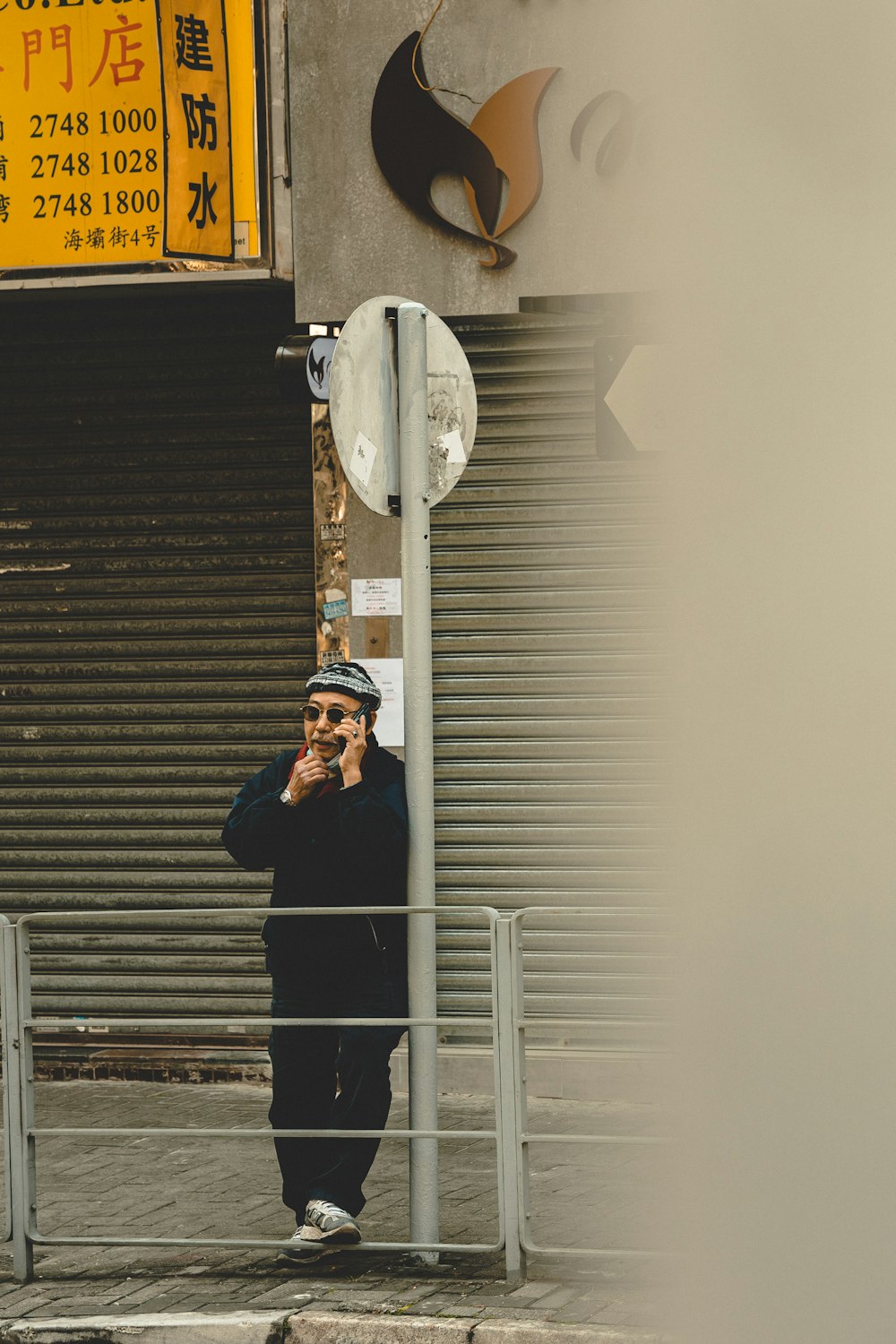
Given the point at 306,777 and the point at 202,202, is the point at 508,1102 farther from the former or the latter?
the point at 202,202

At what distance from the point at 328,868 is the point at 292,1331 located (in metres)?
1.37

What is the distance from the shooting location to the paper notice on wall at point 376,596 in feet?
27.8

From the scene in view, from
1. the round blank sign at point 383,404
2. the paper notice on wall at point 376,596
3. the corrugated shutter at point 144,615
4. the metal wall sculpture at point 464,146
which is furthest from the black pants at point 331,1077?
the metal wall sculpture at point 464,146

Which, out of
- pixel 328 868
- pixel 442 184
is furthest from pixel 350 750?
pixel 442 184

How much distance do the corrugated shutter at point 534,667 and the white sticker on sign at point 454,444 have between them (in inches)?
111

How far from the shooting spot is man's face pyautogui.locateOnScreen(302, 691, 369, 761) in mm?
5484

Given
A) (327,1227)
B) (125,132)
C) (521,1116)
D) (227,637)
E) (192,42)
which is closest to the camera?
(521,1116)

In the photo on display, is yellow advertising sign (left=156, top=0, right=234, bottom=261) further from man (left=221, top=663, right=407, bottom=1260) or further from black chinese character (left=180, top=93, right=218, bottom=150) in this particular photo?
man (left=221, top=663, right=407, bottom=1260)

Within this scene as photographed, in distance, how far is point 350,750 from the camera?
17.7ft

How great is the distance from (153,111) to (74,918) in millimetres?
A: 4405

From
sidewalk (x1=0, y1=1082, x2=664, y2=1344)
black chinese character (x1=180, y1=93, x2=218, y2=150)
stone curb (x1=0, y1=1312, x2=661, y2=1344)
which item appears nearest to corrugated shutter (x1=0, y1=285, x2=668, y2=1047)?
black chinese character (x1=180, y1=93, x2=218, y2=150)

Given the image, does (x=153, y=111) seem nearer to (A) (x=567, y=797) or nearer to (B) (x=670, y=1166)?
(A) (x=567, y=797)

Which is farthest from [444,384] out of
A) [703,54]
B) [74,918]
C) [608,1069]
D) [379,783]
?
[608,1069]

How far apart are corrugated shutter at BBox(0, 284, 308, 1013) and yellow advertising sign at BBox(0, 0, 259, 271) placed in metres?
0.42
